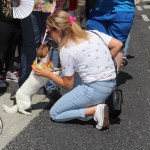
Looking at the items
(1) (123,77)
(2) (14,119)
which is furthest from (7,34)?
(1) (123,77)

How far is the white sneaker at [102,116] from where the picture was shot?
4.18 m

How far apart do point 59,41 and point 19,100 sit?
0.73m

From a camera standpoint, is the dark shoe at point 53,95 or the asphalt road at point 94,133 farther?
the dark shoe at point 53,95

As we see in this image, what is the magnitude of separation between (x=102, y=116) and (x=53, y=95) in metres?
0.90

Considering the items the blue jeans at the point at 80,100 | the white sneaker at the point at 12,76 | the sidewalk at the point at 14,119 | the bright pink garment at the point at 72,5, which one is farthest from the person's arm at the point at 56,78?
the white sneaker at the point at 12,76

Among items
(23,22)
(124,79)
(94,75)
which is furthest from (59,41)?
(124,79)

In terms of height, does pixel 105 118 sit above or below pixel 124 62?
above

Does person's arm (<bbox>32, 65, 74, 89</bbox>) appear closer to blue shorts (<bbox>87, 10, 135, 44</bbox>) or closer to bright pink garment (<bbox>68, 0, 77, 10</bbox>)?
bright pink garment (<bbox>68, 0, 77, 10</bbox>)

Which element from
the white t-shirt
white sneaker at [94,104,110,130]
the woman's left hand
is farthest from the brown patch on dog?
white sneaker at [94,104,110,130]

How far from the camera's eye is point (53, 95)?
16.2 ft

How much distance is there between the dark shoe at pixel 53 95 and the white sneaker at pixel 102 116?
0.79 metres

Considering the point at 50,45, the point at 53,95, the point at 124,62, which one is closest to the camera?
the point at 50,45

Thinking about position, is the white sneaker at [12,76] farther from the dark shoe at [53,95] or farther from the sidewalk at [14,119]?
the dark shoe at [53,95]

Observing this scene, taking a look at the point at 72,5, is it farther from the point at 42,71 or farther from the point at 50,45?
the point at 42,71
